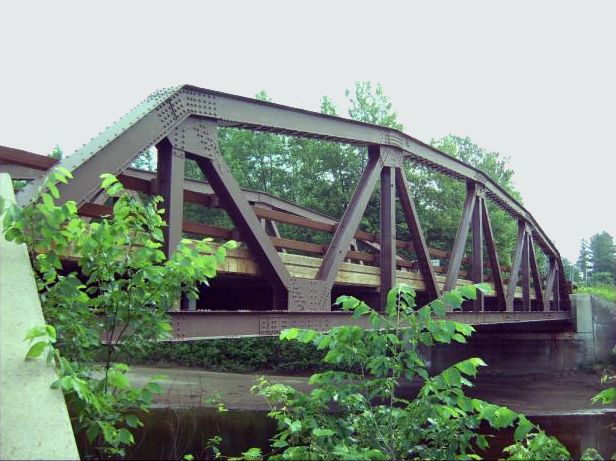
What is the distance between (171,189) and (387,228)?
17.5ft

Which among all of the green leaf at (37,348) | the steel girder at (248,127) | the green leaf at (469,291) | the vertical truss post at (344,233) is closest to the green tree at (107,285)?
the green leaf at (37,348)

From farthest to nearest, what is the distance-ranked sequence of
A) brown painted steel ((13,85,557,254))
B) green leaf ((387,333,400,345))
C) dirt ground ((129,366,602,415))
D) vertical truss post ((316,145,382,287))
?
dirt ground ((129,366,602,415)) → vertical truss post ((316,145,382,287)) → brown painted steel ((13,85,557,254)) → green leaf ((387,333,400,345))

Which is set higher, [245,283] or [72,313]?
[245,283]

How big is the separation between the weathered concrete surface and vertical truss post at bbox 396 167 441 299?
374 inches

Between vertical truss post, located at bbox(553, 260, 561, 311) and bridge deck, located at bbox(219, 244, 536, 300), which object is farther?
vertical truss post, located at bbox(553, 260, 561, 311)

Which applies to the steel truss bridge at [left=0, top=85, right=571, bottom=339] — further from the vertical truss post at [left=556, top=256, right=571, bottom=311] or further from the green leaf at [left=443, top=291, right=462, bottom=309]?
the vertical truss post at [left=556, top=256, right=571, bottom=311]

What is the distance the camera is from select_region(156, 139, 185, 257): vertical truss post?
705 cm

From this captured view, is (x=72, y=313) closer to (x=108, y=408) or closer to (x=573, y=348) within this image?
(x=108, y=408)

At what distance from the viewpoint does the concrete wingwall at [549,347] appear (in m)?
32.0

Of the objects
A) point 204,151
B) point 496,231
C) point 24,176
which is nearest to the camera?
point 24,176

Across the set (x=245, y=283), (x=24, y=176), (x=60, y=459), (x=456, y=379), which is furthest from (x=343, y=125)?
(x=60, y=459)

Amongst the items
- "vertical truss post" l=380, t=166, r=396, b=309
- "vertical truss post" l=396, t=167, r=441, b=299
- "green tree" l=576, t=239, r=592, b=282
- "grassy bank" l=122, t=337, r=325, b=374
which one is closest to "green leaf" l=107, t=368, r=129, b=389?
"vertical truss post" l=380, t=166, r=396, b=309

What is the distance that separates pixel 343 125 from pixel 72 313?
26.9ft

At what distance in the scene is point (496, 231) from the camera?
38.1m
